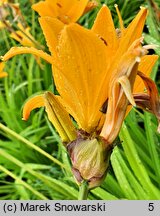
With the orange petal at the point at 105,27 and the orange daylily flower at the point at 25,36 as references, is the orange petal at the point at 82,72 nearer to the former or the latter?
the orange petal at the point at 105,27

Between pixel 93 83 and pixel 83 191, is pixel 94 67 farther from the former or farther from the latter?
pixel 83 191

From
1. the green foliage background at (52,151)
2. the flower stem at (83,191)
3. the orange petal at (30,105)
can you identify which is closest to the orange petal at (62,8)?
the green foliage background at (52,151)

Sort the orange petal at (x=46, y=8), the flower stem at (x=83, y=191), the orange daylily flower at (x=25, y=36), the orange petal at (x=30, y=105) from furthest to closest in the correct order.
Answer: the orange daylily flower at (x=25, y=36) → the orange petal at (x=46, y=8) → the orange petal at (x=30, y=105) → the flower stem at (x=83, y=191)

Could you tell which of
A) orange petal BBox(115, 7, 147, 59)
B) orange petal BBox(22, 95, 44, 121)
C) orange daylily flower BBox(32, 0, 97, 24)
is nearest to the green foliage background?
orange daylily flower BBox(32, 0, 97, 24)

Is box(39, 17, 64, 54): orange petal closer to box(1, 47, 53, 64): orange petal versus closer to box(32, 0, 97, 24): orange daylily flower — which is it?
box(1, 47, 53, 64): orange petal

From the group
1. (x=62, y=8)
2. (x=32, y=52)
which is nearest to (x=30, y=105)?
(x=32, y=52)

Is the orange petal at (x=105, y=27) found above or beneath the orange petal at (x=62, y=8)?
above
